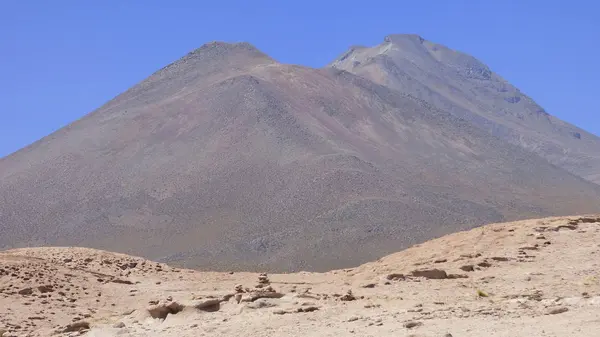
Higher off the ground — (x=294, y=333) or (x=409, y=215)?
(x=409, y=215)

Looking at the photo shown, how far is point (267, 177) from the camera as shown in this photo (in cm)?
11525

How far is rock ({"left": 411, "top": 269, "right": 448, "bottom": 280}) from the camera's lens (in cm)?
1920

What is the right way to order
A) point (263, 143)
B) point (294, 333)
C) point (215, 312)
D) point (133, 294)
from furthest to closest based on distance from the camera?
point (263, 143)
point (133, 294)
point (215, 312)
point (294, 333)

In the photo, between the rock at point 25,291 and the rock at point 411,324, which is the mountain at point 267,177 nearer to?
the rock at point 25,291

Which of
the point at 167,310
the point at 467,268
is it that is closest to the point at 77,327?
the point at 167,310

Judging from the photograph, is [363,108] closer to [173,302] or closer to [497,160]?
[497,160]

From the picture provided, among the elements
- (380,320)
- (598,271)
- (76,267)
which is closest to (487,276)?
(598,271)

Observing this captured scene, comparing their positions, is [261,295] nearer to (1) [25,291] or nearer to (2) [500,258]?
(1) [25,291]

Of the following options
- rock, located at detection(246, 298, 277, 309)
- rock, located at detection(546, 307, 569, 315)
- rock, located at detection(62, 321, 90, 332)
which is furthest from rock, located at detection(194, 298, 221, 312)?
rock, located at detection(546, 307, 569, 315)

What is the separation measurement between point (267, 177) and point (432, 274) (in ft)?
316

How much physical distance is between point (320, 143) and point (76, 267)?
10528 centimetres

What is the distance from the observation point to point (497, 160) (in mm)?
141875

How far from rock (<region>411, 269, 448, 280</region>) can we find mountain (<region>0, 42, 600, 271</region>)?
5884 cm

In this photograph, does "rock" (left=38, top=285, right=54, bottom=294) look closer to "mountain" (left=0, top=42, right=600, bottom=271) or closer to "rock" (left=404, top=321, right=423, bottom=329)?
"rock" (left=404, top=321, right=423, bottom=329)
